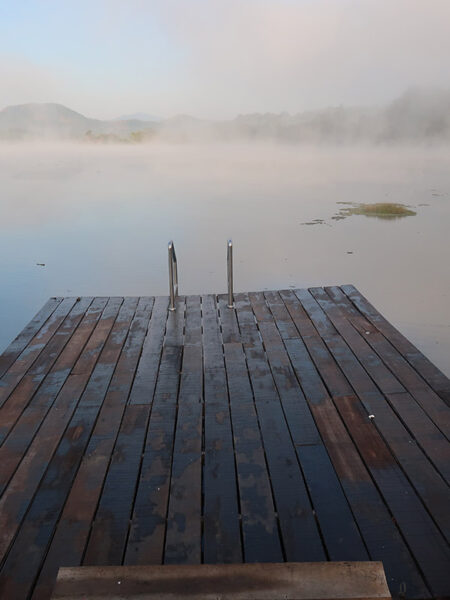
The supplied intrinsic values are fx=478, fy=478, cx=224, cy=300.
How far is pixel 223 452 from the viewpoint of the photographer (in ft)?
6.49

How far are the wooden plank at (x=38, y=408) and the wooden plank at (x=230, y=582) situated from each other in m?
0.95

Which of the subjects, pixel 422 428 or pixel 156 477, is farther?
pixel 422 428

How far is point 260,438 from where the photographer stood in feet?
6.79

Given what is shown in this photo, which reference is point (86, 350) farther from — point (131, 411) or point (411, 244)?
point (411, 244)

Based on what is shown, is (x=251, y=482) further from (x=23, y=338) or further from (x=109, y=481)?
(x=23, y=338)

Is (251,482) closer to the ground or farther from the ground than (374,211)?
farther from the ground

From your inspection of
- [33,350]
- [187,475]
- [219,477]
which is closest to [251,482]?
[219,477]

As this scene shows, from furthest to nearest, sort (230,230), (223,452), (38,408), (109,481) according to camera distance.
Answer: (230,230) < (38,408) < (223,452) < (109,481)

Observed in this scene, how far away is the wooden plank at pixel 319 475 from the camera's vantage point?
4.95ft

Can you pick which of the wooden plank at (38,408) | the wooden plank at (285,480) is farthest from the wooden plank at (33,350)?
the wooden plank at (285,480)

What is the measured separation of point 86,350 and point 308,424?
1580 mm

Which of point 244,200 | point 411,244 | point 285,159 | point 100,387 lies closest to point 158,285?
point 100,387

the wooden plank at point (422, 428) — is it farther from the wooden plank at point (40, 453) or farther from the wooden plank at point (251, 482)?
the wooden plank at point (40, 453)

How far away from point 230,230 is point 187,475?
26.1 ft
